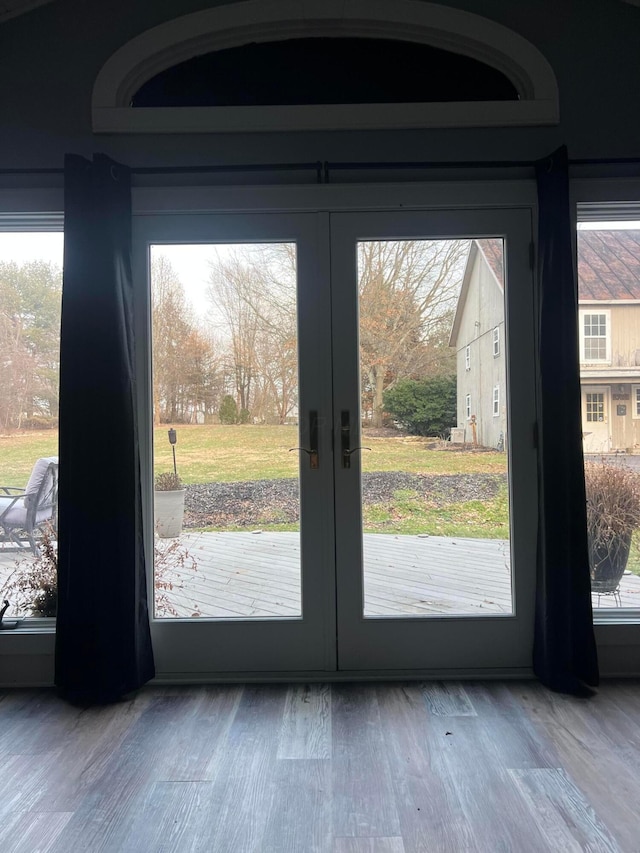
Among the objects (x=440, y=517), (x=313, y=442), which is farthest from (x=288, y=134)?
(x=440, y=517)

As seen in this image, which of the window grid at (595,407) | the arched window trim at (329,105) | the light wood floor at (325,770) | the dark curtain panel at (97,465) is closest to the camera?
the light wood floor at (325,770)

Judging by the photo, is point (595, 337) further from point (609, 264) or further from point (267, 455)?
point (267, 455)

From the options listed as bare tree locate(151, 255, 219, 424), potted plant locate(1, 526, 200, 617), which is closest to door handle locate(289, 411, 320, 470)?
bare tree locate(151, 255, 219, 424)

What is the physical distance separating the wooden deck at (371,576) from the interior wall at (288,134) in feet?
5.84

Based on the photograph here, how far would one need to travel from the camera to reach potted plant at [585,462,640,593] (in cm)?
271

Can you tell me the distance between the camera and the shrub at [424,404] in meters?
2.69

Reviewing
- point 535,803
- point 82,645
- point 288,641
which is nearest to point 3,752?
point 82,645

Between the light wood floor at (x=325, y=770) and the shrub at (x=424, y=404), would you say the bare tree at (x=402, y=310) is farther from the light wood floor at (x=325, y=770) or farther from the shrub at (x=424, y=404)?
the light wood floor at (x=325, y=770)

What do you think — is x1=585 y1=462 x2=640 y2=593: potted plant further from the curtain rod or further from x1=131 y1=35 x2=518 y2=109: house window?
x1=131 y1=35 x2=518 y2=109: house window

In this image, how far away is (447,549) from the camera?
2.69 metres

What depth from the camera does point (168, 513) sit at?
8.87 feet

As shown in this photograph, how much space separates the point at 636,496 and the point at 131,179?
2.76 meters

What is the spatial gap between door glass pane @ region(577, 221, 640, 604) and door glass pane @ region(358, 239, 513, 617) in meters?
0.42

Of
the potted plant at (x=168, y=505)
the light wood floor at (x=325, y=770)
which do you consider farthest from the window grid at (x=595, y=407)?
the potted plant at (x=168, y=505)
